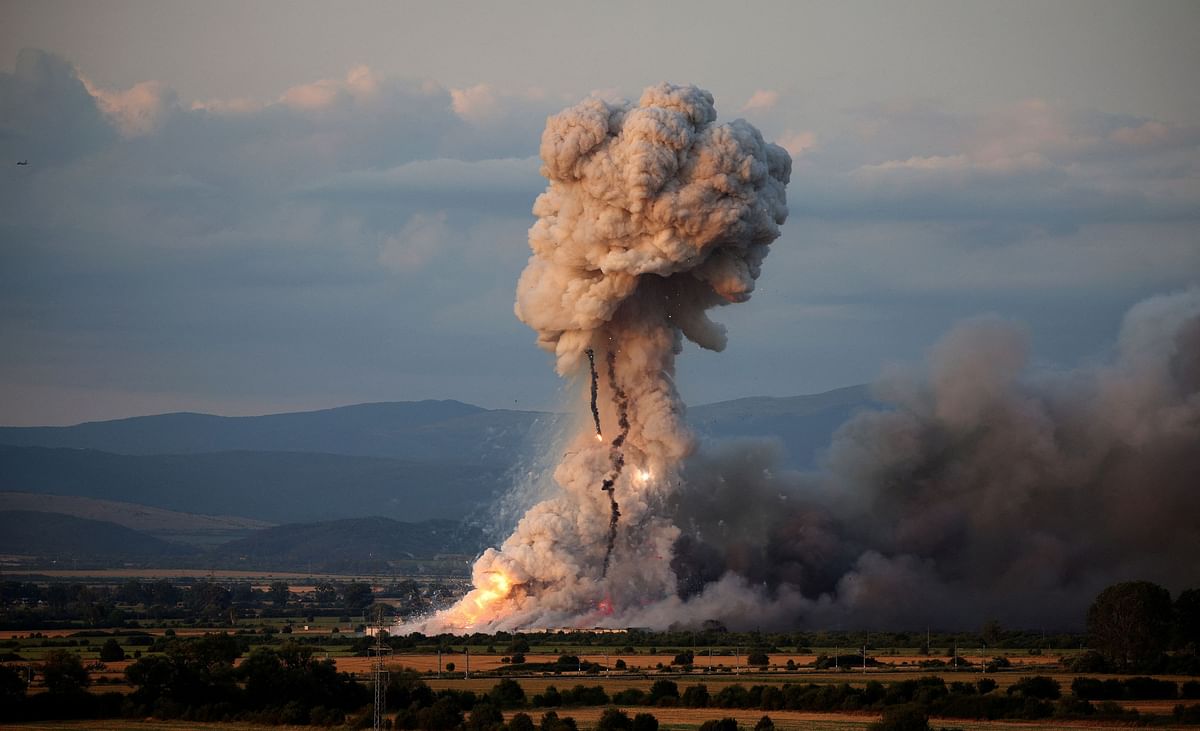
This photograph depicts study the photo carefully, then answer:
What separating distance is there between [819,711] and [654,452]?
2723cm

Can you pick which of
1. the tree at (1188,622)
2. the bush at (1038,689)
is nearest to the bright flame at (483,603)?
the bush at (1038,689)

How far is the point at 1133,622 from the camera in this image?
79062 mm

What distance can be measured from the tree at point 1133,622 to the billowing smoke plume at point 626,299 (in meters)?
21.2

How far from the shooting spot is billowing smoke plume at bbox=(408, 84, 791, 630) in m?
86.1

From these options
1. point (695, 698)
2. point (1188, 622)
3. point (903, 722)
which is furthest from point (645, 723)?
point (1188, 622)

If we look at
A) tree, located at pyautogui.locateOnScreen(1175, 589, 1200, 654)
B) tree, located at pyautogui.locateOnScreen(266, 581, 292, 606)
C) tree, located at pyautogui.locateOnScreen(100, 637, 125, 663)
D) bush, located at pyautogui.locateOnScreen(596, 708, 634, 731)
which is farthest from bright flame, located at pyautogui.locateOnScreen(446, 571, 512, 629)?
tree, located at pyautogui.locateOnScreen(266, 581, 292, 606)

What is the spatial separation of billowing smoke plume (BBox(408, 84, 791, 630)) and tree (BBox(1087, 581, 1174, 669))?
69.7 feet

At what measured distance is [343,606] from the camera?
136m

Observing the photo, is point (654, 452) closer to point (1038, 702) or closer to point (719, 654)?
point (719, 654)

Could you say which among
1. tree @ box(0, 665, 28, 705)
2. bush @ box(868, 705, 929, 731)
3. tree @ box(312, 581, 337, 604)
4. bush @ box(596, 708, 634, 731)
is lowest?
bush @ box(868, 705, 929, 731)

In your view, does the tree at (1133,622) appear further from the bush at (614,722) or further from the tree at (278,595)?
the tree at (278,595)

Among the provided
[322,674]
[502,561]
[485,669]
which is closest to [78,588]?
[502,561]

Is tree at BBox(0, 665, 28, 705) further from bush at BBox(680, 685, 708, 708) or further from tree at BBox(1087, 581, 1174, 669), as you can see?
tree at BBox(1087, 581, 1174, 669)

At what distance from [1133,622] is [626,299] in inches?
1092
